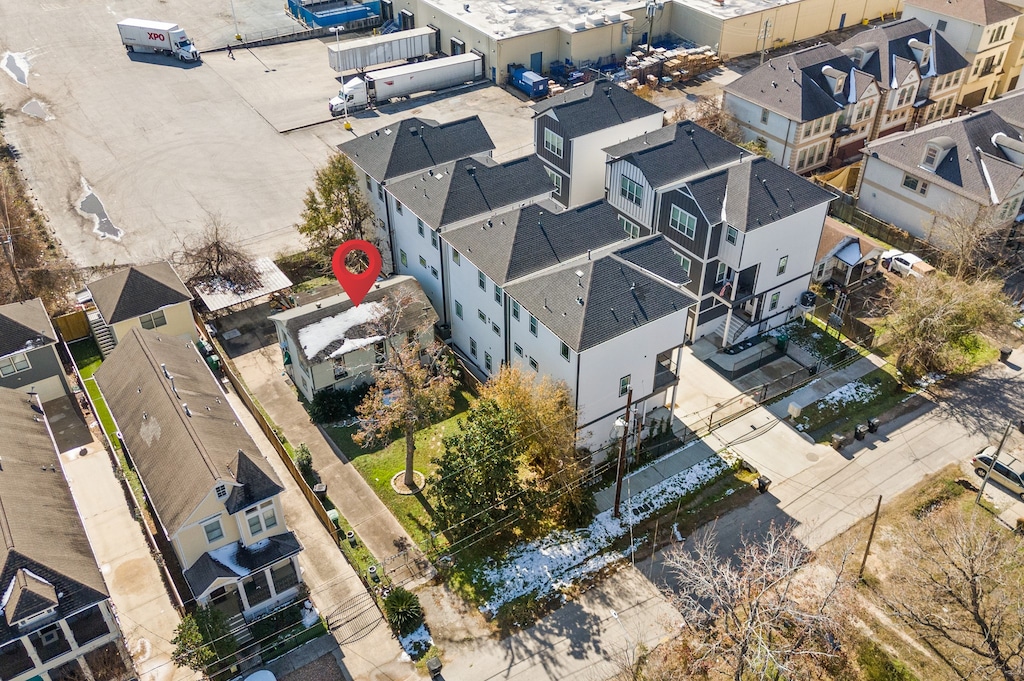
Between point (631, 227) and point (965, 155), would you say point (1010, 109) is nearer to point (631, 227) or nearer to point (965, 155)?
point (965, 155)

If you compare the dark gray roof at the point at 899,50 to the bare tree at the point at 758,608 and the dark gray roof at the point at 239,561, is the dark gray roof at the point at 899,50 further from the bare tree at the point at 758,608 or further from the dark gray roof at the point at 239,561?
the dark gray roof at the point at 239,561

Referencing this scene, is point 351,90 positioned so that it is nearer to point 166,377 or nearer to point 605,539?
point 166,377

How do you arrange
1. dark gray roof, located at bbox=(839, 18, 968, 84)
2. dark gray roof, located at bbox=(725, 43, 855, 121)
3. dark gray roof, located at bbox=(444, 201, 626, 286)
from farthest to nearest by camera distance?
1. dark gray roof, located at bbox=(839, 18, 968, 84)
2. dark gray roof, located at bbox=(725, 43, 855, 121)
3. dark gray roof, located at bbox=(444, 201, 626, 286)

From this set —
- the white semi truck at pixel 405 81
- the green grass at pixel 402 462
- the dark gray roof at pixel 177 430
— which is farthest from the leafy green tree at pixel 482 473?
the white semi truck at pixel 405 81

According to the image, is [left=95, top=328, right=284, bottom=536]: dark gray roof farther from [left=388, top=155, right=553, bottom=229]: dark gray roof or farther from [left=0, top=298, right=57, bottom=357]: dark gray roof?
[left=388, top=155, right=553, bottom=229]: dark gray roof

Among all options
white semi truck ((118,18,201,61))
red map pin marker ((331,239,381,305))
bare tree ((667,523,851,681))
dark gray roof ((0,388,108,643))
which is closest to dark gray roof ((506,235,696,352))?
red map pin marker ((331,239,381,305))
